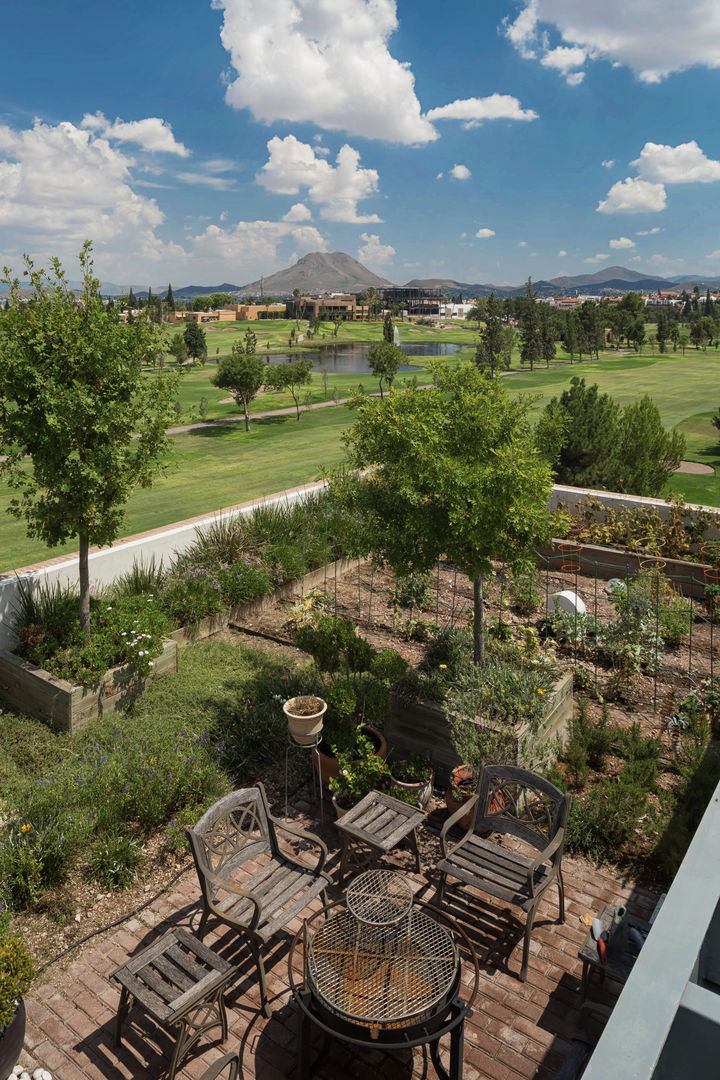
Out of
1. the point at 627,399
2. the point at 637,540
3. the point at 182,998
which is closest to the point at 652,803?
the point at 182,998

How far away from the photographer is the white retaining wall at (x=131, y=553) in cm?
762

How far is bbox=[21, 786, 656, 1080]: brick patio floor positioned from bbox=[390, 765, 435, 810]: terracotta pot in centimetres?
76

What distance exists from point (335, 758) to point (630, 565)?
21.1 ft

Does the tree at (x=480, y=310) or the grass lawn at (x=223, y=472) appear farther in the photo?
the tree at (x=480, y=310)

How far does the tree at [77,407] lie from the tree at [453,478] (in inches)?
90.8

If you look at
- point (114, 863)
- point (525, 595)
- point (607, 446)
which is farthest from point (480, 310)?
point (114, 863)

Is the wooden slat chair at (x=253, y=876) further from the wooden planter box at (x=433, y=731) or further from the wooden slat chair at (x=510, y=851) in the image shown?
the wooden planter box at (x=433, y=731)

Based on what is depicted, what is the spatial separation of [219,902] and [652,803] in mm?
3452

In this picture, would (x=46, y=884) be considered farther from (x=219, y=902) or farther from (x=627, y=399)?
(x=627, y=399)

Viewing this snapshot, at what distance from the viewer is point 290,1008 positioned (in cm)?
406

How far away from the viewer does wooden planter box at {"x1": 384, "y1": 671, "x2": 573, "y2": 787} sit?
19.5 ft

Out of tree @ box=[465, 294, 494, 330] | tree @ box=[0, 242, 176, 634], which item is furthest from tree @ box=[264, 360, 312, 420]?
tree @ box=[0, 242, 176, 634]

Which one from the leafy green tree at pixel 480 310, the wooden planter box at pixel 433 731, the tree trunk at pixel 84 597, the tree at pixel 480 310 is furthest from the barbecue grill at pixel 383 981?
the tree at pixel 480 310

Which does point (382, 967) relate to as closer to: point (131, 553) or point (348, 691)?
point (348, 691)
